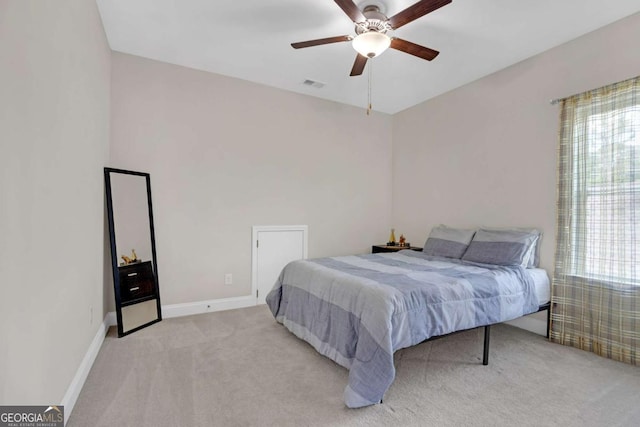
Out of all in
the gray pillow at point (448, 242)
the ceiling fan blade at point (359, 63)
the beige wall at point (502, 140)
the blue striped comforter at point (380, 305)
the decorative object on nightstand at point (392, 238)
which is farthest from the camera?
the decorative object on nightstand at point (392, 238)

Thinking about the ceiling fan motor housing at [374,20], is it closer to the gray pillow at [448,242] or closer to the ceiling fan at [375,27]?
the ceiling fan at [375,27]

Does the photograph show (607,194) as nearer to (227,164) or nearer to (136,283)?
(227,164)

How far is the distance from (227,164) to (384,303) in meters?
2.68

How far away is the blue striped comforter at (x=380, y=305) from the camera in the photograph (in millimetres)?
1995

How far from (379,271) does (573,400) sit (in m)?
1.49

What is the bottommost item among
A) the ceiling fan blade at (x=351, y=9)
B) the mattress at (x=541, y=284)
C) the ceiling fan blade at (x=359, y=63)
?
the mattress at (x=541, y=284)

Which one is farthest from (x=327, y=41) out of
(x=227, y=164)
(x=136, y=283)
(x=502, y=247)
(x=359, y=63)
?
(x=136, y=283)

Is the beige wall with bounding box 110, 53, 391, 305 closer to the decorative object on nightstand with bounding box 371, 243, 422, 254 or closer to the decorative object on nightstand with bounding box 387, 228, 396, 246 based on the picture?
the decorative object on nightstand with bounding box 371, 243, 422, 254

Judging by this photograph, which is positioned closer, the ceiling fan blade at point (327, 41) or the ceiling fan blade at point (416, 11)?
the ceiling fan blade at point (416, 11)

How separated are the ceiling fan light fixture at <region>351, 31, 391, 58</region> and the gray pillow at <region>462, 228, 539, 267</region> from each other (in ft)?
7.23

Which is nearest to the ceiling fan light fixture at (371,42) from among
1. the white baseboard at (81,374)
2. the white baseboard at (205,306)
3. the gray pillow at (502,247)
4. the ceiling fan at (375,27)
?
the ceiling fan at (375,27)

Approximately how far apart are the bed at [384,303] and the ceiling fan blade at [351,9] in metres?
1.90

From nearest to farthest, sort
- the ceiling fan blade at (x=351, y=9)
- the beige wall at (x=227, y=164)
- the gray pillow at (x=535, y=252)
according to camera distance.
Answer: the ceiling fan blade at (x=351, y=9)
the gray pillow at (x=535, y=252)
the beige wall at (x=227, y=164)

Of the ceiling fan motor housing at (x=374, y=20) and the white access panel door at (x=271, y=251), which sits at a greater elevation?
the ceiling fan motor housing at (x=374, y=20)
